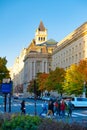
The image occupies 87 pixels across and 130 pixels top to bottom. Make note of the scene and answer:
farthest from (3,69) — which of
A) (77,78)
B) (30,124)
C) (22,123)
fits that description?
(30,124)

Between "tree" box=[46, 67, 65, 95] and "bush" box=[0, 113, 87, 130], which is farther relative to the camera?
"tree" box=[46, 67, 65, 95]

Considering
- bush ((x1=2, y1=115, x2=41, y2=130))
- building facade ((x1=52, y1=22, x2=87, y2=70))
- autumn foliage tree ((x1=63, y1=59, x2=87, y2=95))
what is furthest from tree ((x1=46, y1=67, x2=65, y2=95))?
bush ((x1=2, y1=115, x2=41, y2=130))

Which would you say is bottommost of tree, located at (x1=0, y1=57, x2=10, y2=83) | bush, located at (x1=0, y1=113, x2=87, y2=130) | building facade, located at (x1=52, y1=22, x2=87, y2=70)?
bush, located at (x1=0, y1=113, x2=87, y2=130)

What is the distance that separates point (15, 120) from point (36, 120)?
0.78 meters

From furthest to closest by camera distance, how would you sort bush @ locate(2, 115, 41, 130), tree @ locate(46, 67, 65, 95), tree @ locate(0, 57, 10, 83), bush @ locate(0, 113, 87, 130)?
tree @ locate(46, 67, 65, 95) < tree @ locate(0, 57, 10, 83) < bush @ locate(2, 115, 41, 130) < bush @ locate(0, 113, 87, 130)

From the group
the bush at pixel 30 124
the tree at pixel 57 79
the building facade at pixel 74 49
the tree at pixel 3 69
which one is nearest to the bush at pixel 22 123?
the bush at pixel 30 124

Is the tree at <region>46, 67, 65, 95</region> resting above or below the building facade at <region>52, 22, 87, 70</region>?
below

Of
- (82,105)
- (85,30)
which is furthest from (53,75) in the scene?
(82,105)

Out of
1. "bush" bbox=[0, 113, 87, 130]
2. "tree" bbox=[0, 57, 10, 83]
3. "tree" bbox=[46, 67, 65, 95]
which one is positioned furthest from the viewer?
"tree" bbox=[46, 67, 65, 95]

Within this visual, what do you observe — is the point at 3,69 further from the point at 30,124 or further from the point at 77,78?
the point at 30,124

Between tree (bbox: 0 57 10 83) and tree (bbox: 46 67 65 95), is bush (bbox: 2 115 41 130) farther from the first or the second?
tree (bbox: 0 57 10 83)

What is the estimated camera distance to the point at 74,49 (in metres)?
110

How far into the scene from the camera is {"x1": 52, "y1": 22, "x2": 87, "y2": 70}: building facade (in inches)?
4011

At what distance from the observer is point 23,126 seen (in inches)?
568
